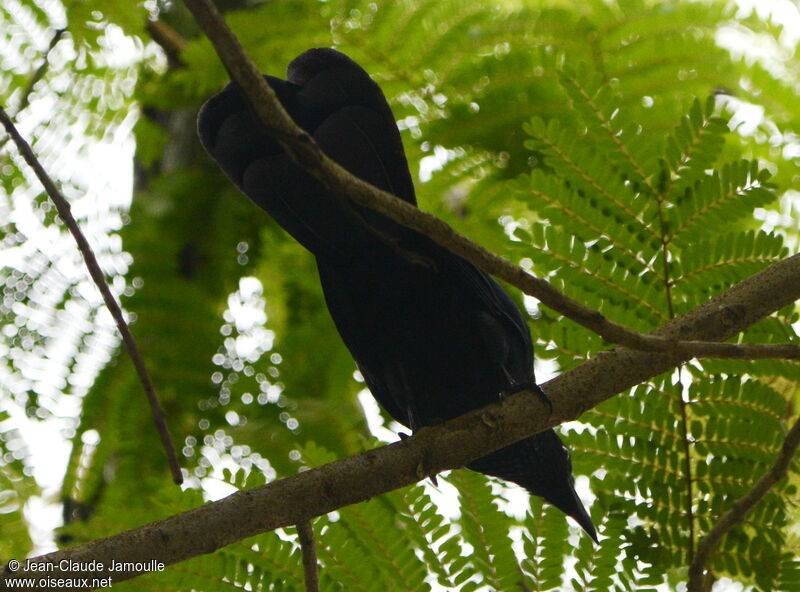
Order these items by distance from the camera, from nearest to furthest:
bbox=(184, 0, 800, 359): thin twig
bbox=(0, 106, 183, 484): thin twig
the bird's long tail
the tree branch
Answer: bbox=(184, 0, 800, 359): thin twig → the tree branch → bbox=(0, 106, 183, 484): thin twig → the bird's long tail

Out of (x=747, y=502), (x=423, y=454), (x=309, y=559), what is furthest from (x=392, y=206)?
(x=747, y=502)

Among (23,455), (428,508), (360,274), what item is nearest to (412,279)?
A: (360,274)

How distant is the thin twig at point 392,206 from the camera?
4.95ft

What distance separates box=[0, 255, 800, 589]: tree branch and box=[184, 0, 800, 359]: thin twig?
129mm

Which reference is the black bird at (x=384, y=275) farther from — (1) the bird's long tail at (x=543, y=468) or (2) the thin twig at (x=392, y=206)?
(2) the thin twig at (x=392, y=206)

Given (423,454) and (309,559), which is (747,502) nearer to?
(423,454)

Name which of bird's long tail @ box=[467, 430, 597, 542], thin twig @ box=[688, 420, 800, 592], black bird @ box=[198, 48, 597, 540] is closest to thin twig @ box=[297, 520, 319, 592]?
black bird @ box=[198, 48, 597, 540]

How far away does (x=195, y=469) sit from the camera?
376 cm

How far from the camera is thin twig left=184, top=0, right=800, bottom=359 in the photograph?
1509mm

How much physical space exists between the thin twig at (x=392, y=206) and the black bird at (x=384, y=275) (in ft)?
0.72

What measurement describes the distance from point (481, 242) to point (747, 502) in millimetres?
1742

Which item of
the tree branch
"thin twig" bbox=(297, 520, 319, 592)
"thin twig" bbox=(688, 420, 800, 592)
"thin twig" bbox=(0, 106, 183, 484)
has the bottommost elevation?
"thin twig" bbox=(688, 420, 800, 592)

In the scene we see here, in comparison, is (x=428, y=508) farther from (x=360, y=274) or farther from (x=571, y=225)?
(x=571, y=225)

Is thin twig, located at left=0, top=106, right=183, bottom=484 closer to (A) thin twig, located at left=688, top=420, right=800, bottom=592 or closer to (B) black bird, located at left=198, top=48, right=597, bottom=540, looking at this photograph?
(B) black bird, located at left=198, top=48, right=597, bottom=540
